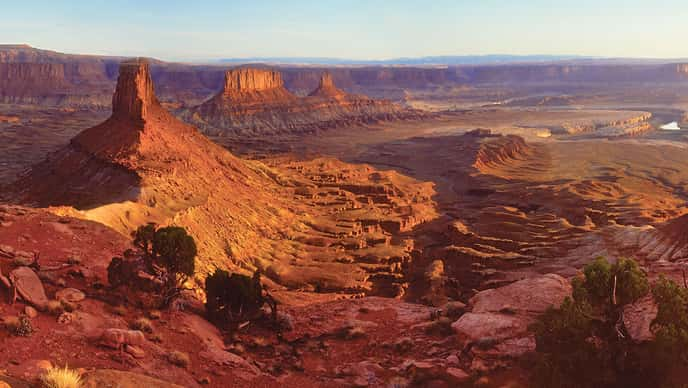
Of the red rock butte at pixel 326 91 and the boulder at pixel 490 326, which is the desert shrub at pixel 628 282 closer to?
the boulder at pixel 490 326

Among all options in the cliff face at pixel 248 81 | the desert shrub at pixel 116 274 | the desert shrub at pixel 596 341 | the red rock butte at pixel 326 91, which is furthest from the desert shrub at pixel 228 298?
the red rock butte at pixel 326 91

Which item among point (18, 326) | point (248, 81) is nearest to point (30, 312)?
point (18, 326)

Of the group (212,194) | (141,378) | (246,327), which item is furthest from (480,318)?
(212,194)

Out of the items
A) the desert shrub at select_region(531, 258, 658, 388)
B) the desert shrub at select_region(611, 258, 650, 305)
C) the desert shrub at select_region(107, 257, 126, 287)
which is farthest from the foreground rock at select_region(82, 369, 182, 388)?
the desert shrub at select_region(611, 258, 650, 305)

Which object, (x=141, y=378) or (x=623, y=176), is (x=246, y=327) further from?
(x=623, y=176)

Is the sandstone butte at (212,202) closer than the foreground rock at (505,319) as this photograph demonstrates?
No
